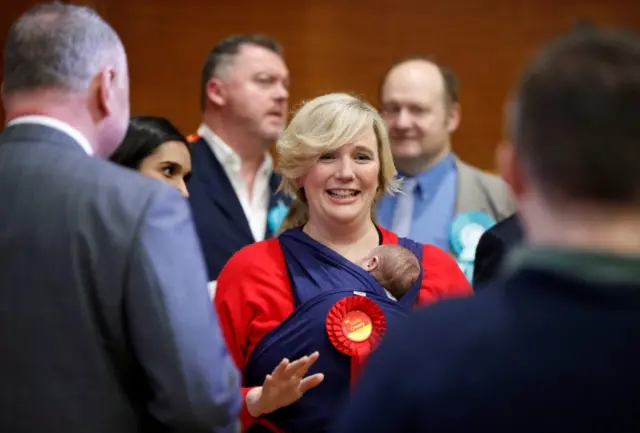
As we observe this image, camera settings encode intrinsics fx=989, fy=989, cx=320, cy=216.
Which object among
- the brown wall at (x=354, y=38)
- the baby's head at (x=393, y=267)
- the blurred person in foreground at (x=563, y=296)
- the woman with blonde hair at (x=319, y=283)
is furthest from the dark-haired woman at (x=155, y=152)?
the brown wall at (x=354, y=38)

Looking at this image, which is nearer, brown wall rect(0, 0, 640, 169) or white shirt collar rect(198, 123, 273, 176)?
white shirt collar rect(198, 123, 273, 176)

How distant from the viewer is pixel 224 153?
3.54 metres

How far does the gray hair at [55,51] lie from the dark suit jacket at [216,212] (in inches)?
60.0

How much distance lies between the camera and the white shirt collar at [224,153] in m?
3.53

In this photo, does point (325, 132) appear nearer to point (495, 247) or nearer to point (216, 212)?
point (495, 247)

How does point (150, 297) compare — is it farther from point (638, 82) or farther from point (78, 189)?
point (638, 82)

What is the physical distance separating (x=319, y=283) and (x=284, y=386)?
303mm

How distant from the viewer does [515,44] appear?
5.03 meters

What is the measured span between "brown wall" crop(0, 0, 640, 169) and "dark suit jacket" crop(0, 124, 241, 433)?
3.16m

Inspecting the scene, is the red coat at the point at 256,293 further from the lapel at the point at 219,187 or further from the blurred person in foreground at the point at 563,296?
the blurred person in foreground at the point at 563,296

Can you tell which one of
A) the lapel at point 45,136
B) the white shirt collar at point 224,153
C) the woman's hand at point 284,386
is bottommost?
the woman's hand at point 284,386

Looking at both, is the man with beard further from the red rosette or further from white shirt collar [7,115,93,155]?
white shirt collar [7,115,93,155]

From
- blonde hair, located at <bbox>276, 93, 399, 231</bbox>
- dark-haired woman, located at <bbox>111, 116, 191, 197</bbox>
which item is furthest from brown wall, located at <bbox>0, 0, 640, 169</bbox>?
blonde hair, located at <bbox>276, 93, 399, 231</bbox>

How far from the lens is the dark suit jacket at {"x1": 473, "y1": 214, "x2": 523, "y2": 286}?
247 cm
